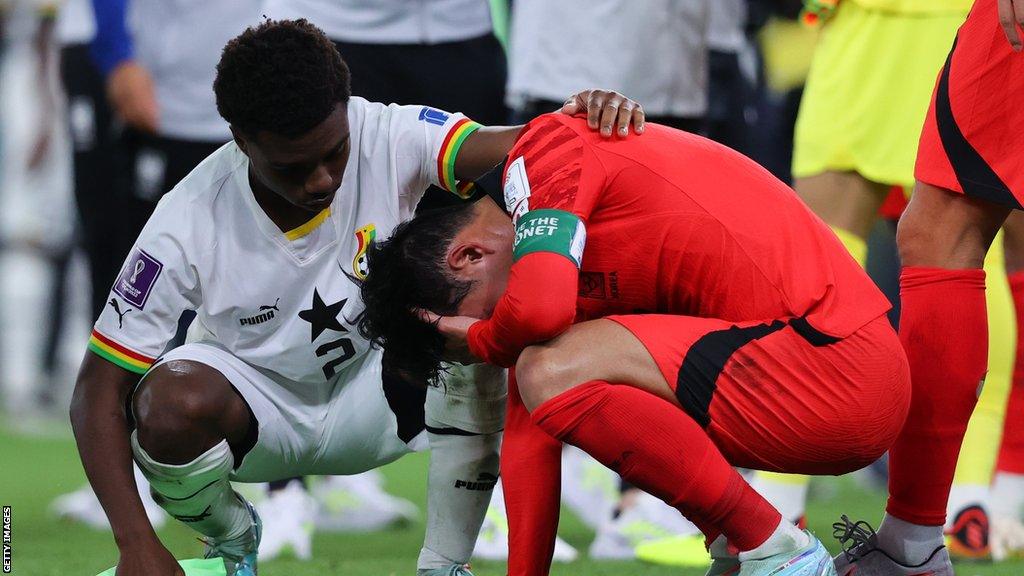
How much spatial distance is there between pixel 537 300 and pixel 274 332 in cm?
78

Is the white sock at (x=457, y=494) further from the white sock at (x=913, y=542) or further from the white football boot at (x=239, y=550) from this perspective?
the white sock at (x=913, y=542)

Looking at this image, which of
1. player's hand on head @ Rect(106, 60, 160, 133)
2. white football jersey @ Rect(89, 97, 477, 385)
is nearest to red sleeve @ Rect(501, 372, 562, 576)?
white football jersey @ Rect(89, 97, 477, 385)

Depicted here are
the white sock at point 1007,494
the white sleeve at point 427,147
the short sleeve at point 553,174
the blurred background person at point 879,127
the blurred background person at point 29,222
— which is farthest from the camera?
the blurred background person at point 29,222

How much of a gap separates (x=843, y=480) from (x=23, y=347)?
4.79 meters

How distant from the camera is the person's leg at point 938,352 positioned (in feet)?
9.71

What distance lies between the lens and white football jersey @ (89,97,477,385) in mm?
3096

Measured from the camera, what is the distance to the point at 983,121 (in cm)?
291

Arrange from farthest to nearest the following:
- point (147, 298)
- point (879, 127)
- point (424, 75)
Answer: point (424, 75) → point (879, 127) → point (147, 298)

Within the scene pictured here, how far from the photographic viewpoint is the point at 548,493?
2922 millimetres

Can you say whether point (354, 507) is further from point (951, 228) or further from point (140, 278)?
point (951, 228)

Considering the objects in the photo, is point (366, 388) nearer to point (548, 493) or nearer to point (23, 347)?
point (548, 493)

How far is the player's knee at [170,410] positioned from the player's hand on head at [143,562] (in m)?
0.18

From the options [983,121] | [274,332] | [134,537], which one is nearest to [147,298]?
[274,332]

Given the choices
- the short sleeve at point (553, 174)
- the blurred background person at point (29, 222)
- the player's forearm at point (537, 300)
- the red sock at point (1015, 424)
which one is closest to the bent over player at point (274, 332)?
the short sleeve at point (553, 174)
